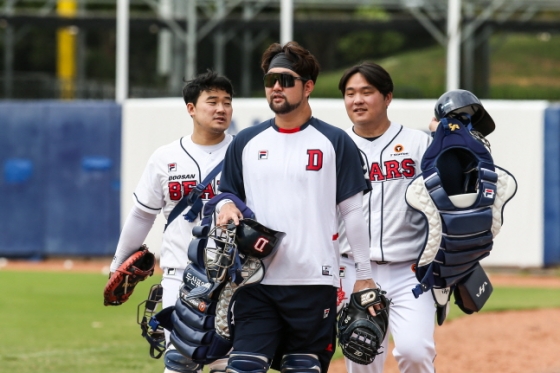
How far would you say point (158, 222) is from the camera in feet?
48.9

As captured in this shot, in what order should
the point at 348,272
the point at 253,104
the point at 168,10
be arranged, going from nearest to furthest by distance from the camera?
1. the point at 348,272
2. the point at 253,104
3. the point at 168,10

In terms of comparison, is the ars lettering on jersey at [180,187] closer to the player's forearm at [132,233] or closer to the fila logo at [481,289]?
the player's forearm at [132,233]

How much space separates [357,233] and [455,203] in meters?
0.73

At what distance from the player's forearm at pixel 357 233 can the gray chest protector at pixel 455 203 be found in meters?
0.55

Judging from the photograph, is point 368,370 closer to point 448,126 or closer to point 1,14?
point 448,126

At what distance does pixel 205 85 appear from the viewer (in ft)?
20.4

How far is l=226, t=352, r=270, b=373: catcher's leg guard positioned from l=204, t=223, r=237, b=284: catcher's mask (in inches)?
15.9

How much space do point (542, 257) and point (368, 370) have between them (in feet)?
33.4

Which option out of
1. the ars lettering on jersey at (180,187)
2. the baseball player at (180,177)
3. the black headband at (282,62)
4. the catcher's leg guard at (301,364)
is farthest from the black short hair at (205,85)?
the catcher's leg guard at (301,364)

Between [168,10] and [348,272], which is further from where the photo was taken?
[168,10]

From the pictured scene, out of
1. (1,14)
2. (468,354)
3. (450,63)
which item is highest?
(1,14)

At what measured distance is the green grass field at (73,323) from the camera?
334 inches

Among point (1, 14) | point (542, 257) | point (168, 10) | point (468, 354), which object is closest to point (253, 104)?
point (542, 257)

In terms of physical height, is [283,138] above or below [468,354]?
above
